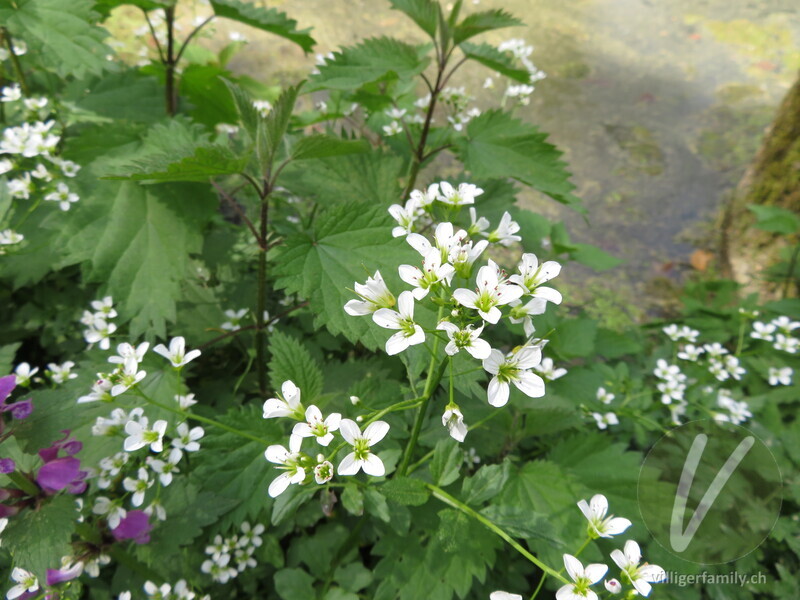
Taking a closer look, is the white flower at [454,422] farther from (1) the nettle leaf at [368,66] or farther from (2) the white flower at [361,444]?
(1) the nettle leaf at [368,66]

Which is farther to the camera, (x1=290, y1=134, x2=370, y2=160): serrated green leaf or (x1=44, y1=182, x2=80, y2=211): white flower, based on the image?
(x1=44, y1=182, x2=80, y2=211): white flower

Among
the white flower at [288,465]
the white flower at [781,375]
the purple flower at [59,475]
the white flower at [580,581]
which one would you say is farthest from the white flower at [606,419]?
the purple flower at [59,475]

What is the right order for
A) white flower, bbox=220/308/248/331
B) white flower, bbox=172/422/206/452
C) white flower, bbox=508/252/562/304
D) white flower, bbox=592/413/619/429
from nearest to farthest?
white flower, bbox=508/252/562/304
white flower, bbox=172/422/206/452
white flower, bbox=220/308/248/331
white flower, bbox=592/413/619/429

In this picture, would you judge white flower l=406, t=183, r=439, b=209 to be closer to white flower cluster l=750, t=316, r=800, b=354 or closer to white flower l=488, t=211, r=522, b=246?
white flower l=488, t=211, r=522, b=246

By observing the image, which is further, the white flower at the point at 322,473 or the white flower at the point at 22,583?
the white flower at the point at 22,583

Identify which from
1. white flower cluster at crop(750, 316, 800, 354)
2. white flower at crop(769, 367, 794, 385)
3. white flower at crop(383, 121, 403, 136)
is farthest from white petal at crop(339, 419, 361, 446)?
white flower at crop(769, 367, 794, 385)

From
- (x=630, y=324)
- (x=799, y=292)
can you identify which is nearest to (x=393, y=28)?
(x=630, y=324)

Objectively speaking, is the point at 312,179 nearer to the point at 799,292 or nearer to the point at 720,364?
the point at 720,364

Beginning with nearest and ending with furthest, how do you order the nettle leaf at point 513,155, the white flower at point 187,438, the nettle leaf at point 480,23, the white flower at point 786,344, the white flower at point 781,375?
1. the white flower at point 187,438
2. the nettle leaf at point 480,23
3. the nettle leaf at point 513,155
4. the white flower at point 786,344
5. the white flower at point 781,375
